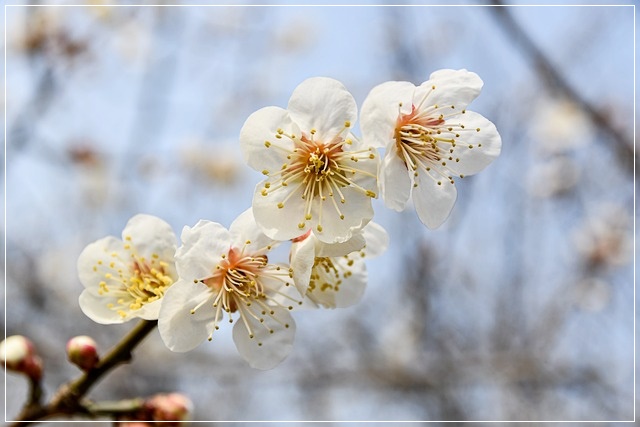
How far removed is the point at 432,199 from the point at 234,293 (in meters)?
0.40

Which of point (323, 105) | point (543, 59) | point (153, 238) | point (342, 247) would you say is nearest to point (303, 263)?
point (342, 247)

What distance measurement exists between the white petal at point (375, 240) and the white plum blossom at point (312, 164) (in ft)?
0.63

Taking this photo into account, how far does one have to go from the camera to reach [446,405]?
3740 millimetres

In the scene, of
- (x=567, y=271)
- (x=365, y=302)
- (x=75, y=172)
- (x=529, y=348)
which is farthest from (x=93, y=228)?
(x=567, y=271)

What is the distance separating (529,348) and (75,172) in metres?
3.26

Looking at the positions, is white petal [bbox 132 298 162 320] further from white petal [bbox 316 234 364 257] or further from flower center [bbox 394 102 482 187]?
flower center [bbox 394 102 482 187]

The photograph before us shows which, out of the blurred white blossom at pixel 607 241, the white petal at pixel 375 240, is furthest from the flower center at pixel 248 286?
the blurred white blossom at pixel 607 241

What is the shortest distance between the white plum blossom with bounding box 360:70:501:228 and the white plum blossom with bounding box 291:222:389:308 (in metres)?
0.14

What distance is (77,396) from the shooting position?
3.80 ft

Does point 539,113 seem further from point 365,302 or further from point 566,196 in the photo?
point 365,302

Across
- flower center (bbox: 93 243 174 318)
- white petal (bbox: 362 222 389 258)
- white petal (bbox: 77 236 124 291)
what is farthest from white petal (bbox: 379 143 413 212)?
white petal (bbox: 77 236 124 291)

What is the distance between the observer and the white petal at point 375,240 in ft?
4.33

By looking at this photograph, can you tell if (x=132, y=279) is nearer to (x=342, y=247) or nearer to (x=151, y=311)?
(x=151, y=311)

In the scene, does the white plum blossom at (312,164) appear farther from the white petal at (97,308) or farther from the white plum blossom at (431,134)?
the white petal at (97,308)
